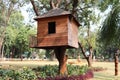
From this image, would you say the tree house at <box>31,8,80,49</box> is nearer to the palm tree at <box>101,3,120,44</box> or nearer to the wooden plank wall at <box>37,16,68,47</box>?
the wooden plank wall at <box>37,16,68,47</box>

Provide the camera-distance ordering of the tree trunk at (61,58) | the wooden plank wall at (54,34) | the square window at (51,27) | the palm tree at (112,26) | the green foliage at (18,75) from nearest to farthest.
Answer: the green foliage at (18,75) < the wooden plank wall at (54,34) < the palm tree at (112,26) < the square window at (51,27) < the tree trunk at (61,58)

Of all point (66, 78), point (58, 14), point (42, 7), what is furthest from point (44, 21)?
point (42, 7)

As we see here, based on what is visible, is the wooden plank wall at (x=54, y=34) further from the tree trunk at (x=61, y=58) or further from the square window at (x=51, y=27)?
the tree trunk at (x=61, y=58)

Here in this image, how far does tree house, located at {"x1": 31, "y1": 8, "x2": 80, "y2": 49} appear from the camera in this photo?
658 inches

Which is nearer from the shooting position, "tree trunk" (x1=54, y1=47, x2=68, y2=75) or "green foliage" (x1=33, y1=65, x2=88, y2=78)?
"green foliage" (x1=33, y1=65, x2=88, y2=78)

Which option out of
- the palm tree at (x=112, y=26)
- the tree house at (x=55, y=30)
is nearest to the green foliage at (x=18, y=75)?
the tree house at (x=55, y=30)

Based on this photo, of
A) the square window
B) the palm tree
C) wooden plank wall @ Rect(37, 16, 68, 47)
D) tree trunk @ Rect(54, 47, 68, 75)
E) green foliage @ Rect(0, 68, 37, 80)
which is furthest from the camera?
tree trunk @ Rect(54, 47, 68, 75)

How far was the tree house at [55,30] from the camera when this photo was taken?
16719 millimetres

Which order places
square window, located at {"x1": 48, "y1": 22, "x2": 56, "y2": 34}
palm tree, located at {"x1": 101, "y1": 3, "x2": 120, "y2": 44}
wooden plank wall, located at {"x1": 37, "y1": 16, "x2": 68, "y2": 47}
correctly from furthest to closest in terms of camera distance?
square window, located at {"x1": 48, "y1": 22, "x2": 56, "y2": 34} < palm tree, located at {"x1": 101, "y1": 3, "x2": 120, "y2": 44} < wooden plank wall, located at {"x1": 37, "y1": 16, "x2": 68, "y2": 47}

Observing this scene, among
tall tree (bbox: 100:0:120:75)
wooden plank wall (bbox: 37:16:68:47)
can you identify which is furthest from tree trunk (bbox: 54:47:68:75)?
tall tree (bbox: 100:0:120:75)

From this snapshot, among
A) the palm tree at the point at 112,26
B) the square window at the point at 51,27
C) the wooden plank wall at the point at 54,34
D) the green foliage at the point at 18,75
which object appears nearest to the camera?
the green foliage at the point at 18,75

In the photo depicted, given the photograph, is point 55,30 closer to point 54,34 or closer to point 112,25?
point 54,34

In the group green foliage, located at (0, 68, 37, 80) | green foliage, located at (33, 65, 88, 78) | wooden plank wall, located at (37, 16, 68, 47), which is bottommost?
green foliage, located at (33, 65, 88, 78)

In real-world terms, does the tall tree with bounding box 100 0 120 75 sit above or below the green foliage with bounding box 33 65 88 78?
above
